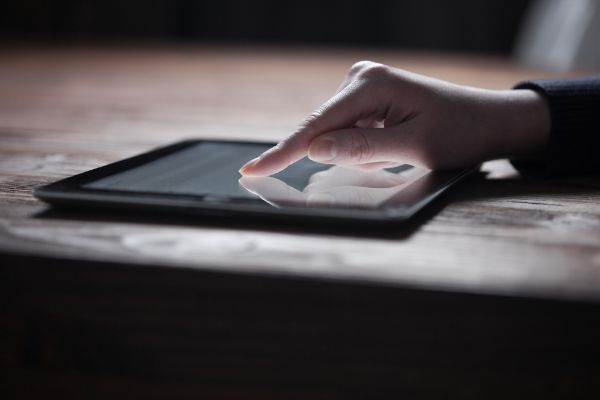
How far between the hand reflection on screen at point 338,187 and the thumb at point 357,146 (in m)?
→ 0.02

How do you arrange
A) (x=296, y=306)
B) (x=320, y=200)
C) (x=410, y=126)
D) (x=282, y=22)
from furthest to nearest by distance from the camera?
(x=282, y=22) → (x=410, y=126) → (x=320, y=200) → (x=296, y=306)

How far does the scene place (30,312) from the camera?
1.55 ft

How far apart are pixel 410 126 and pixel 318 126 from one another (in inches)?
3.7

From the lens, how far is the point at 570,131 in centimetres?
74

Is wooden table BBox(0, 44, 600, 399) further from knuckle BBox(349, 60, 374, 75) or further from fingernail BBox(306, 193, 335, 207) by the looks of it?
knuckle BBox(349, 60, 374, 75)

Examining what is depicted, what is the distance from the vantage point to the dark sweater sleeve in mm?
732

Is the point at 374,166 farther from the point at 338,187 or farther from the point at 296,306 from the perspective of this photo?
the point at 296,306

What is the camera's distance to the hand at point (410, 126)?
62 cm

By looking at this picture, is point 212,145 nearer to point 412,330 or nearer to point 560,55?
point 412,330

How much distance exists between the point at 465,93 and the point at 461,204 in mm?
152

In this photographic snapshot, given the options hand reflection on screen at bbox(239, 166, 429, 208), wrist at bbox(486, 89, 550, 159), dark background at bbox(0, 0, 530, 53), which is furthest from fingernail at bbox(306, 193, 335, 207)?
dark background at bbox(0, 0, 530, 53)

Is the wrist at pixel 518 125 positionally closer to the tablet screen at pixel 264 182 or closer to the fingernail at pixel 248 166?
the tablet screen at pixel 264 182

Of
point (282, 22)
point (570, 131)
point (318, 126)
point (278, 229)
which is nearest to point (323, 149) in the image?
point (318, 126)

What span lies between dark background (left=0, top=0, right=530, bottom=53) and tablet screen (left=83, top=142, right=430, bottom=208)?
2841 millimetres
